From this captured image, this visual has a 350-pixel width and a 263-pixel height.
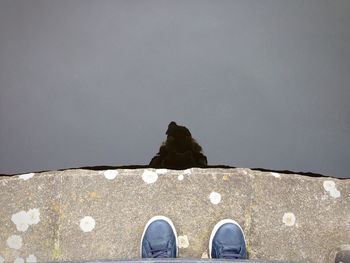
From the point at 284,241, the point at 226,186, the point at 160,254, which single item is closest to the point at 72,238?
the point at 160,254

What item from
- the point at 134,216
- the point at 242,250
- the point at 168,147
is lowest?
the point at 242,250

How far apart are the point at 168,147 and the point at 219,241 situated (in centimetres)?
37

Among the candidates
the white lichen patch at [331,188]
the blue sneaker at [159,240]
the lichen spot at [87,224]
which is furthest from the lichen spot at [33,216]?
the white lichen patch at [331,188]

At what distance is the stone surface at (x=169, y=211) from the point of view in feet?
4.00

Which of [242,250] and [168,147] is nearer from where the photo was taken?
[242,250]

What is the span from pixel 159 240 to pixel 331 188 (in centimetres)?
51

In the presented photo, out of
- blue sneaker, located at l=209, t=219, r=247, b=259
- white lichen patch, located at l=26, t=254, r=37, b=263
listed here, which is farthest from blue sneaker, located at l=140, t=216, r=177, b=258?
white lichen patch, located at l=26, t=254, r=37, b=263

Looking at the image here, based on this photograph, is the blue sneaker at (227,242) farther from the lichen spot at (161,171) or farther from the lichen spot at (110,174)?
the lichen spot at (110,174)

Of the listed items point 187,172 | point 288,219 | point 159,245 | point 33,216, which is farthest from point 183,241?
point 33,216

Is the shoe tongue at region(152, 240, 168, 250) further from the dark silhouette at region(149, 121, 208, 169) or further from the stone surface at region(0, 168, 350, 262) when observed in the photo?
the dark silhouette at region(149, 121, 208, 169)

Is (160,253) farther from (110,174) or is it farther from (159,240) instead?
(110,174)

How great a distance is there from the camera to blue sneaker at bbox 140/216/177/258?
3.94 ft

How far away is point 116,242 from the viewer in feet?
4.02

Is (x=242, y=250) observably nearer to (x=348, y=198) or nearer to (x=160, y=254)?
(x=160, y=254)
